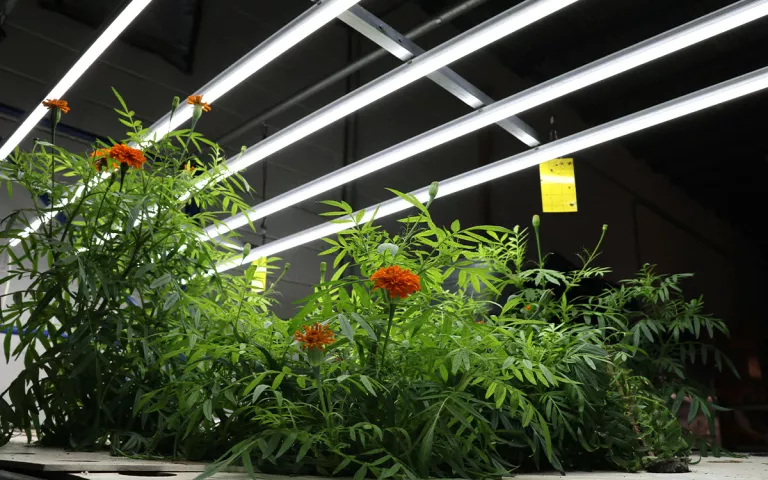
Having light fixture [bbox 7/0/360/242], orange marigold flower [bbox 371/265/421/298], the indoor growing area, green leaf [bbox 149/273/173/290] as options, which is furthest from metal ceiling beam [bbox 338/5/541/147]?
orange marigold flower [bbox 371/265/421/298]

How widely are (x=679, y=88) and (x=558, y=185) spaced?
47cm

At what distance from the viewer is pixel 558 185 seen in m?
1.96

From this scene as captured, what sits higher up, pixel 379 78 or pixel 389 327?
pixel 379 78

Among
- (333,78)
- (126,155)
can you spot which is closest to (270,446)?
(126,155)

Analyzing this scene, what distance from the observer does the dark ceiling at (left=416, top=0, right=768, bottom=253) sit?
1.70 meters

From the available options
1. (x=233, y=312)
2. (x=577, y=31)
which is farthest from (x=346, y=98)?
(x=233, y=312)

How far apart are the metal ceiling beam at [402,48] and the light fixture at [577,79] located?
0.12m

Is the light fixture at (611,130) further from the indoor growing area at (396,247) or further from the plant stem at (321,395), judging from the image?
the plant stem at (321,395)

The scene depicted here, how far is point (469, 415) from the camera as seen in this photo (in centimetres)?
83

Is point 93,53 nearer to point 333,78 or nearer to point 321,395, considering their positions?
point 333,78

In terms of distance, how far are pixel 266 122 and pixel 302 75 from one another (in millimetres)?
319

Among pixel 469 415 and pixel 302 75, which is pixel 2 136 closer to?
pixel 302 75

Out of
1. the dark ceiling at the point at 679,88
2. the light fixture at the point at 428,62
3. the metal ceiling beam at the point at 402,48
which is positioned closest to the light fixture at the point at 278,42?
the metal ceiling beam at the point at 402,48

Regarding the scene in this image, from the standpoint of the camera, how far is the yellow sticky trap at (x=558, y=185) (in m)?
1.93
